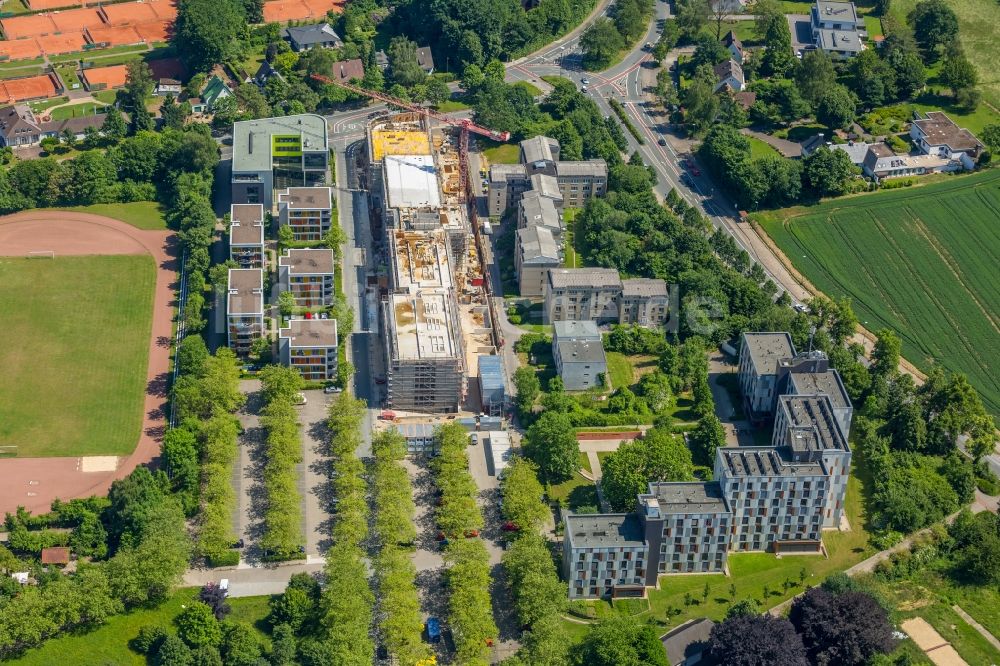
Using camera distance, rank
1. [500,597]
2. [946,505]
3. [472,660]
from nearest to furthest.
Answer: [472,660], [500,597], [946,505]

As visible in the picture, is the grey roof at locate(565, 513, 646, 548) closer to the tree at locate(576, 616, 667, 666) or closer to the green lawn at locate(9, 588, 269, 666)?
the tree at locate(576, 616, 667, 666)

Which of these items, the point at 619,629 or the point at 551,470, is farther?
the point at 551,470

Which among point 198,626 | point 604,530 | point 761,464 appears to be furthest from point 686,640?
point 198,626

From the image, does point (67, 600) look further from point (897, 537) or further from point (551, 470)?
point (897, 537)

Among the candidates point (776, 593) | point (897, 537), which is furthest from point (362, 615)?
point (897, 537)

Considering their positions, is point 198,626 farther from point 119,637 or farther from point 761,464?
point 761,464

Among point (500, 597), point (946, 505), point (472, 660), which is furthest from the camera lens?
point (946, 505)
